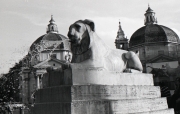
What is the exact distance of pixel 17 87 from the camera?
205 ft

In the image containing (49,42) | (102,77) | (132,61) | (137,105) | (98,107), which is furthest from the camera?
(49,42)

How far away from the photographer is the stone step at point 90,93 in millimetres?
6512

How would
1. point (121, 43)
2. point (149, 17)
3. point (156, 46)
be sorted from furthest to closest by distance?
point (121, 43), point (149, 17), point (156, 46)

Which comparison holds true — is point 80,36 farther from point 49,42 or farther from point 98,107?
point 49,42

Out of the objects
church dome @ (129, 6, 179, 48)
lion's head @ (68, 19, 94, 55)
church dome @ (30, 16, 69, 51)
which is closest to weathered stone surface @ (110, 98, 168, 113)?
Result: lion's head @ (68, 19, 94, 55)

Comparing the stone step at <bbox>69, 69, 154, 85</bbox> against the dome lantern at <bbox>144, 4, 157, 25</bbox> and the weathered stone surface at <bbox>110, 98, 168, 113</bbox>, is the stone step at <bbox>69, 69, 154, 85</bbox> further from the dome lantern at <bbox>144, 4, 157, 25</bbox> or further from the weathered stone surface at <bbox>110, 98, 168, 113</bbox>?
the dome lantern at <bbox>144, 4, 157, 25</bbox>

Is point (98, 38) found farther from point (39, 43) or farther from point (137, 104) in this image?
point (39, 43)

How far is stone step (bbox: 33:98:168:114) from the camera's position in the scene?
20.6 ft

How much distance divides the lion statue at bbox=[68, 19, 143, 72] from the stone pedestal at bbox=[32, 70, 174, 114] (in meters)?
0.41

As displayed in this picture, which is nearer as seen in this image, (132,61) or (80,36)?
(80,36)

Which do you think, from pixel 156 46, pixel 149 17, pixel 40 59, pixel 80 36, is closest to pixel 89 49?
pixel 80 36

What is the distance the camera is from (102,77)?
284 inches

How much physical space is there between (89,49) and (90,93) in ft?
4.67

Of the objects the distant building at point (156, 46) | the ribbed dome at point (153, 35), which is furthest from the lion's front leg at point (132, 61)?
the ribbed dome at point (153, 35)
